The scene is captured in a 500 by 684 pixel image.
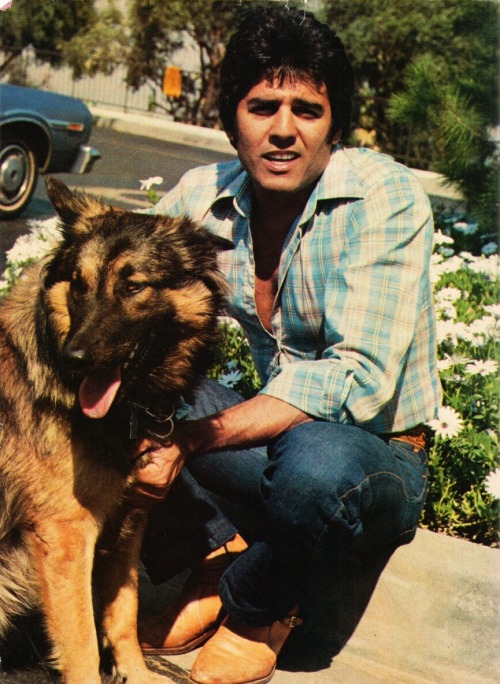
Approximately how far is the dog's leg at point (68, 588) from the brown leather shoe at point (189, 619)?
1.47ft

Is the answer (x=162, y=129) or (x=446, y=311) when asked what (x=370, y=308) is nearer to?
(x=446, y=311)

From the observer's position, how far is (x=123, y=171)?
14.8 metres

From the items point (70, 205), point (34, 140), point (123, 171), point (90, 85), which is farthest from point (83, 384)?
point (90, 85)

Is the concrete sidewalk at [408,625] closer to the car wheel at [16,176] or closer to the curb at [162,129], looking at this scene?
the car wheel at [16,176]

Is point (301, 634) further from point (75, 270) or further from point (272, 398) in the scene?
point (75, 270)

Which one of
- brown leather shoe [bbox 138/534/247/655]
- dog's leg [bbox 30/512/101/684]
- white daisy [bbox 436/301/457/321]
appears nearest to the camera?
dog's leg [bbox 30/512/101/684]

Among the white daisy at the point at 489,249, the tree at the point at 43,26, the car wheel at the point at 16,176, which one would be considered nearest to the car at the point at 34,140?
the car wheel at the point at 16,176

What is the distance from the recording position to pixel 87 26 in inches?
907

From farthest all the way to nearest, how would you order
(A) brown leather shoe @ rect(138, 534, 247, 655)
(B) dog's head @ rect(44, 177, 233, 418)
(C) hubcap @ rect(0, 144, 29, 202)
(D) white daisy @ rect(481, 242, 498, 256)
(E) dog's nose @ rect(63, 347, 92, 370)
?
(C) hubcap @ rect(0, 144, 29, 202)
(D) white daisy @ rect(481, 242, 498, 256)
(A) brown leather shoe @ rect(138, 534, 247, 655)
(B) dog's head @ rect(44, 177, 233, 418)
(E) dog's nose @ rect(63, 347, 92, 370)

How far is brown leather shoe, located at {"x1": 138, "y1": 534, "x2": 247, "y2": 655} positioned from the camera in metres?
3.27

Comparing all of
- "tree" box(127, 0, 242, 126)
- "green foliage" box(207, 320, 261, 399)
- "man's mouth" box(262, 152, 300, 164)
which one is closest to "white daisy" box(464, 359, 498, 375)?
"green foliage" box(207, 320, 261, 399)

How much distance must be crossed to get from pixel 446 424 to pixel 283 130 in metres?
1.43

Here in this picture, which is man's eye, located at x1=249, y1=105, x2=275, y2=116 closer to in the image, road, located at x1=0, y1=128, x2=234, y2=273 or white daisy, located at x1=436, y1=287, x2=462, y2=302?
white daisy, located at x1=436, y1=287, x2=462, y2=302

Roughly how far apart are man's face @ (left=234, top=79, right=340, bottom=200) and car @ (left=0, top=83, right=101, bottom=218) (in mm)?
6012
